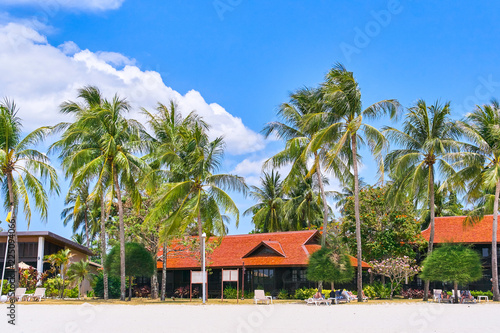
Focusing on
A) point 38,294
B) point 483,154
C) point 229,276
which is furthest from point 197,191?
point 483,154

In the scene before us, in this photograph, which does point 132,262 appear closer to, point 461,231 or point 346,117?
point 346,117

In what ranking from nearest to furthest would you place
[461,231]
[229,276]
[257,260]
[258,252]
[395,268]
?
[229,276], [257,260], [395,268], [258,252], [461,231]

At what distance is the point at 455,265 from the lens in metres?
26.0

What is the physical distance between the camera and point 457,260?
1026 inches

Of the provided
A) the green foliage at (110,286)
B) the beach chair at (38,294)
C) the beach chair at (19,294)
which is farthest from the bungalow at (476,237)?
the beach chair at (19,294)

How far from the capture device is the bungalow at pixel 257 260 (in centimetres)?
3281

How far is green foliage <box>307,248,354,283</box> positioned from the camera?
26.5 m

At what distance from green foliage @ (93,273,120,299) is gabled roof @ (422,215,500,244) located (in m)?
22.6

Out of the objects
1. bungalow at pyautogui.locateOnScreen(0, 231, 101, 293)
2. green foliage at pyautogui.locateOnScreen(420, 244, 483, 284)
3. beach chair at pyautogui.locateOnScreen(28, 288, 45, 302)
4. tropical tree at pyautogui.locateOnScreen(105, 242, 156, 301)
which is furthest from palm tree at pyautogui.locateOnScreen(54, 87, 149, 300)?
green foliage at pyautogui.locateOnScreen(420, 244, 483, 284)
